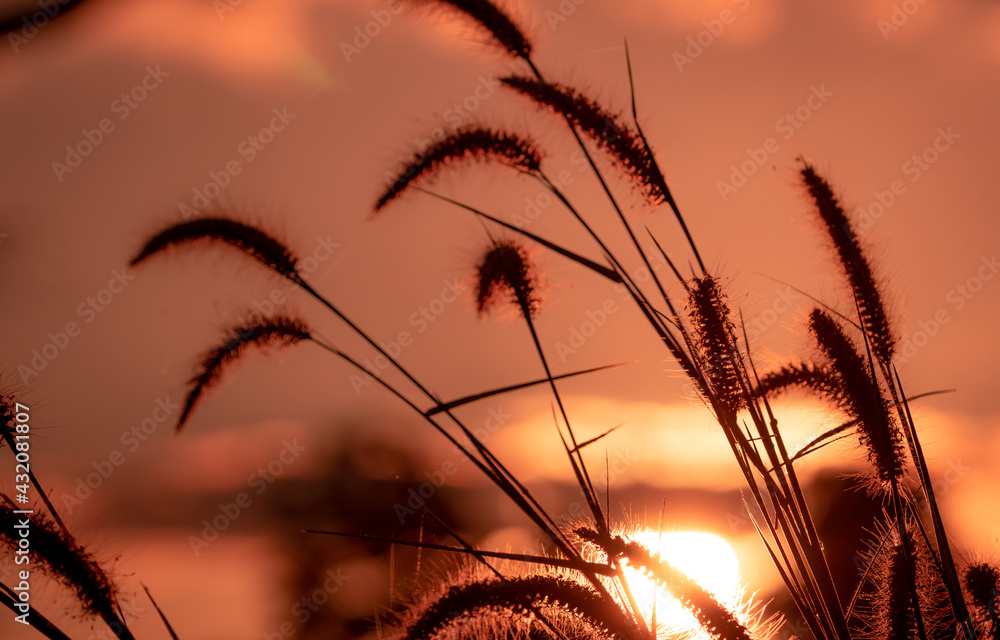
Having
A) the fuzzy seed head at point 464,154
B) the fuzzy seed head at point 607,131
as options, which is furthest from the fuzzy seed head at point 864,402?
the fuzzy seed head at point 464,154

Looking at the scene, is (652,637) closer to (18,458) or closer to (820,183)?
(820,183)

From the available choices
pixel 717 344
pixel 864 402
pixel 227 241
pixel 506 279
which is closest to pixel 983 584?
pixel 864 402

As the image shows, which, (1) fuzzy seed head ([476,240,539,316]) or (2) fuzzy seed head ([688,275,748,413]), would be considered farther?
(1) fuzzy seed head ([476,240,539,316])

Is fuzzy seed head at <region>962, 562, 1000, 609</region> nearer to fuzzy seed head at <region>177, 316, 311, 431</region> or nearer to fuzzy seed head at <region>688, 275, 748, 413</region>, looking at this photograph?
fuzzy seed head at <region>688, 275, 748, 413</region>

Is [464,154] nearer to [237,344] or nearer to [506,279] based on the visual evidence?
[506,279]

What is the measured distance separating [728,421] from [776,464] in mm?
188

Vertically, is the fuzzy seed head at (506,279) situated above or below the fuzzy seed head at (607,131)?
below

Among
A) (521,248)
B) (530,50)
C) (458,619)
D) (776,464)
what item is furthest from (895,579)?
(530,50)

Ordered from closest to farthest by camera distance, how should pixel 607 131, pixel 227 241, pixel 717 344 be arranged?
pixel 717 344, pixel 607 131, pixel 227 241

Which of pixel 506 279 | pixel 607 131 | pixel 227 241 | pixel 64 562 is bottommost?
pixel 64 562

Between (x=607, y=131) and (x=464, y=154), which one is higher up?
(x=607, y=131)

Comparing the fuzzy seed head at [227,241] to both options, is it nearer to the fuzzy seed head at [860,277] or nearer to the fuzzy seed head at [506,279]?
the fuzzy seed head at [506,279]

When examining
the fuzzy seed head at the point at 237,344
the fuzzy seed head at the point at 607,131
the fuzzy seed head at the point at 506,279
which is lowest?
the fuzzy seed head at the point at 237,344

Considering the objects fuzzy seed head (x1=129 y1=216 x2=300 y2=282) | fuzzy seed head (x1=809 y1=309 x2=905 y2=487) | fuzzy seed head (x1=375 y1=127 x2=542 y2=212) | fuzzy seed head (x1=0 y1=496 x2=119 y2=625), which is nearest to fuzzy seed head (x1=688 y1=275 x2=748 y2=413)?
fuzzy seed head (x1=809 y1=309 x2=905 y2=487)
